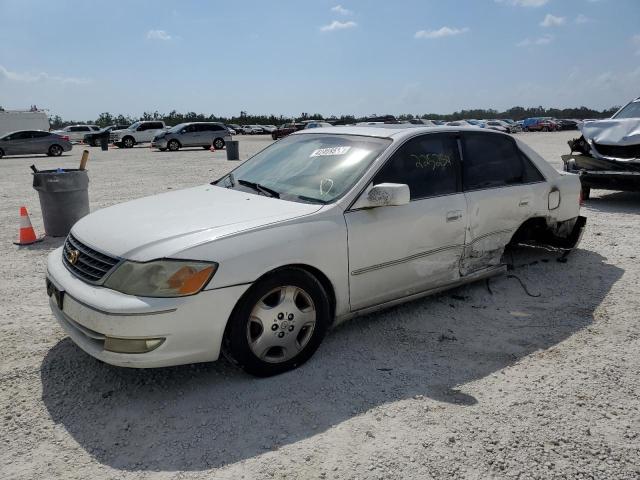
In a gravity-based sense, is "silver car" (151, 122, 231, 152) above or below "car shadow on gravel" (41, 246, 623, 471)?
above

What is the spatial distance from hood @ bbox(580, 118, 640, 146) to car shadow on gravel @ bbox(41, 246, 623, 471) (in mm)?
5352

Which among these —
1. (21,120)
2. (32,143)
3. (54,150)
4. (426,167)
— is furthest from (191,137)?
(426,167)

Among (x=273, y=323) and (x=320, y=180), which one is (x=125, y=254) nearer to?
(x=273, y=323)

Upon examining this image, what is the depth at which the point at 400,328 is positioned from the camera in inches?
160

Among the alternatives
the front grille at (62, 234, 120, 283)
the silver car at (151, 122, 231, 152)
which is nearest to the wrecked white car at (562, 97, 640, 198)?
the front grille at (62, 234, 120, 283)

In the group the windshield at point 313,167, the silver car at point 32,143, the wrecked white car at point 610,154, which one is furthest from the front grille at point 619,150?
the silver car at point 32,143

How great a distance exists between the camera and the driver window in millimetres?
3895

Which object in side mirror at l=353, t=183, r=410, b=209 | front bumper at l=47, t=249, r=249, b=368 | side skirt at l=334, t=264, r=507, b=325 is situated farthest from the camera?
side skirt at l=334, t=264, r=507, b=325

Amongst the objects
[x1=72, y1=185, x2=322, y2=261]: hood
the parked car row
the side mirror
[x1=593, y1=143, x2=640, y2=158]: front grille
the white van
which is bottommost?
[x1=72, y1=185, x2=322, y2=261]: hood

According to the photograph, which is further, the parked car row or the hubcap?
the parked car row

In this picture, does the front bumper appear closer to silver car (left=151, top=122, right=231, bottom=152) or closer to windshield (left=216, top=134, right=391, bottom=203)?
windshield (left=216, top=134, right=391, bottom=203)

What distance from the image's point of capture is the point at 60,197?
23.1ft

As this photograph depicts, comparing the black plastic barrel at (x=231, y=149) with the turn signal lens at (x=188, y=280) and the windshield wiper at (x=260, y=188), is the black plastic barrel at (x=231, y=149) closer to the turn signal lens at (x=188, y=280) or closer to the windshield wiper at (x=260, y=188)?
the windshield wiper at (x=260, y=188)

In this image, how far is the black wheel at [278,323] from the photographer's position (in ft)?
10.1
